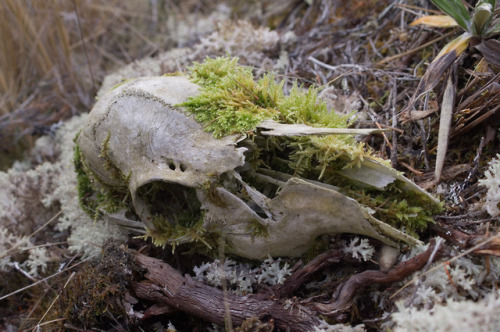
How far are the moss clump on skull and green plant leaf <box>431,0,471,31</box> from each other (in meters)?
1.16

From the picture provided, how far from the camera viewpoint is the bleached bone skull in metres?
2.33

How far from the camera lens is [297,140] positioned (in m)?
2.54

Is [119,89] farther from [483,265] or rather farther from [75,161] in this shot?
[483,265]

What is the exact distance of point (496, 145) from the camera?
2.69m

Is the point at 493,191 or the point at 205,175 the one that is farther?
the point at 205,175

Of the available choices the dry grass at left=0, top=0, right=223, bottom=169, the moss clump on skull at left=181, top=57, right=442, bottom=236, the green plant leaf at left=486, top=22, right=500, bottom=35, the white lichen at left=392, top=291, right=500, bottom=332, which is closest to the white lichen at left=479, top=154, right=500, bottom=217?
the moss clump on skull at left=181, top=57, right=442, bottom=236

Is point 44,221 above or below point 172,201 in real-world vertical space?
below

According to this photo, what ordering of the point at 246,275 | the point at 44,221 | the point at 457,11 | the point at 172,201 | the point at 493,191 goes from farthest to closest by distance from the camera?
the point at 44,221
the point at 172,201
the point at 457,11
the point at 246,275
the point at 493,191

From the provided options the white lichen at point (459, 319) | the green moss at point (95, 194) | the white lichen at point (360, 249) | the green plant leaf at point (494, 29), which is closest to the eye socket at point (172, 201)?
the green moss at point (95, 194)

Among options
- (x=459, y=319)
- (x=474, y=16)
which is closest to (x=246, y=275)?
(x=459, y=319)

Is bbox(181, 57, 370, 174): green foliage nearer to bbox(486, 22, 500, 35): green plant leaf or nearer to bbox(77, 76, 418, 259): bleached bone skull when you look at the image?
bbox(77, 76, 418, 259): bleached bone skull

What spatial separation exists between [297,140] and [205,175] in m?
Result: 0.63

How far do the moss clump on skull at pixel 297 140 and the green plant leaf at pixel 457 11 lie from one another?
1160 millimetres

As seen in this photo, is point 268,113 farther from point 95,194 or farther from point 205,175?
point 95,194
